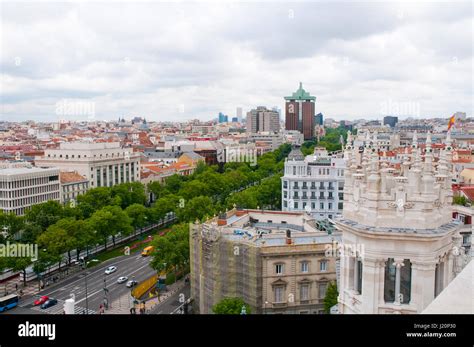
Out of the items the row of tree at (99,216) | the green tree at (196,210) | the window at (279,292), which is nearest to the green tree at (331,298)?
the window at (279,292)

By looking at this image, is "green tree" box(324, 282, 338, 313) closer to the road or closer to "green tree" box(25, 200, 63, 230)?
the road

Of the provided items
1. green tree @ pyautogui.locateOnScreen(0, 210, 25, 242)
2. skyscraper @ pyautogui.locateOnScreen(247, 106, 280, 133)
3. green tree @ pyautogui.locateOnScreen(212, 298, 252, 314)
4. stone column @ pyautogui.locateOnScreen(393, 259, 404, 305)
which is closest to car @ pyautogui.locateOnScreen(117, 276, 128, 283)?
green tree @ pyautogui.locateOnScreen(0, 210, 25, 242)

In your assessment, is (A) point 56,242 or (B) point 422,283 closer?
(B) point 422,283

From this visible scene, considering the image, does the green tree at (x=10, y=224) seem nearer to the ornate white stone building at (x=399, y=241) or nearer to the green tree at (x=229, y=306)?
the green tree at (x=229, y=306)

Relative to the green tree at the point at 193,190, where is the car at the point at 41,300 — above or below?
below

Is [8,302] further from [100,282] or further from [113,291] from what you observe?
[100,282]
